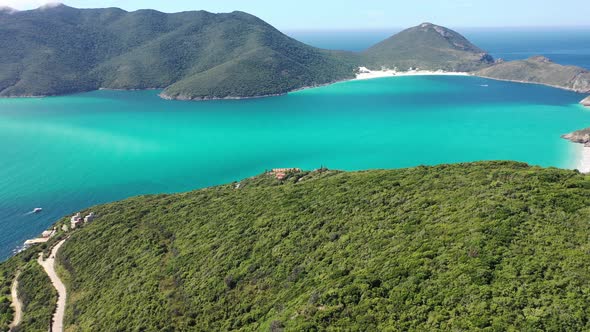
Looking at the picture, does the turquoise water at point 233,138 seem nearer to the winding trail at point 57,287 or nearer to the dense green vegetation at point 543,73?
the dense green vegetation at point 543,73

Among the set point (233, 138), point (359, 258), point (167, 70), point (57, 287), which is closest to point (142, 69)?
point (167, 70)

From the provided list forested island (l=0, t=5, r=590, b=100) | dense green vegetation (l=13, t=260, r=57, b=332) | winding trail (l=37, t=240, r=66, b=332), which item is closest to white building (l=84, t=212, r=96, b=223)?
winding trail (l=37, t=240, r=66, b=332)

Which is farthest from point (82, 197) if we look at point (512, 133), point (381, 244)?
point (512, 133)

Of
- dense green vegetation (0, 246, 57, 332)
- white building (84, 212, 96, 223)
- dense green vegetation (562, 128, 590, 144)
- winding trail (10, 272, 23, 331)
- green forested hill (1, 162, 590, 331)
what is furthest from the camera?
dense green vegetation (562, 128, 590, 144)

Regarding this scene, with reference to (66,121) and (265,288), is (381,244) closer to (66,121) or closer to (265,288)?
(265,288)

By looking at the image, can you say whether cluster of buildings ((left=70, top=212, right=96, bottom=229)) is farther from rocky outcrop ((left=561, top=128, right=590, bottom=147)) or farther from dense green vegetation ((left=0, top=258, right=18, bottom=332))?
rocky outcrop ((left=561, top=128, right=590, bottom=147))

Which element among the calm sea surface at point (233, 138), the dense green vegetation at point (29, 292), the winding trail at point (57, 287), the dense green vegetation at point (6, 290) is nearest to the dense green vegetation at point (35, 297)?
the dense green vegetation at point (29, 292)
